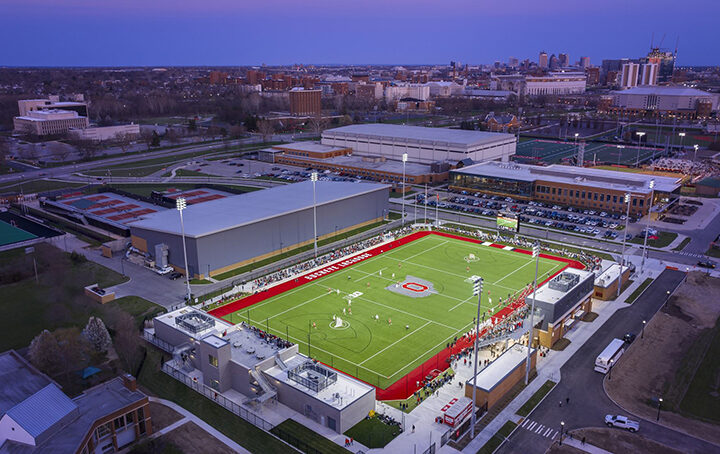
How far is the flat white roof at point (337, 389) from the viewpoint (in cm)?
3100

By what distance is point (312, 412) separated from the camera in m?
31.6

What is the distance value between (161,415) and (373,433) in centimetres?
1328

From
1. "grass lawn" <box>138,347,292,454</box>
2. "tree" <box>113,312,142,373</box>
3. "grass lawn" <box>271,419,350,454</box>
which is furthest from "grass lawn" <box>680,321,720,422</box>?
"tree" <box>113,312,142,373</box>

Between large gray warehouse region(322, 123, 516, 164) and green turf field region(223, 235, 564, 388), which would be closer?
green turf field region(223, 235, 564, 388)

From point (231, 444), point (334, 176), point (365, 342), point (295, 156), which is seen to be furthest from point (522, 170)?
point (231, 444)

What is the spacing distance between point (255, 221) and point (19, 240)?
102ft

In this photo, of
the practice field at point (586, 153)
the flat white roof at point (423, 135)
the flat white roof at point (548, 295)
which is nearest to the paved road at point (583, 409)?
the flat white roof at point (548, 295)

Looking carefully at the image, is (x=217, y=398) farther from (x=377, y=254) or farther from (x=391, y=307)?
(x=377, y=254)

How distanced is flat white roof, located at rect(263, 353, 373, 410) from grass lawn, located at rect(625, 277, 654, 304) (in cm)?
2897

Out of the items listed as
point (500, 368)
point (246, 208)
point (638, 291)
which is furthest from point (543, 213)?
point (500, 368)

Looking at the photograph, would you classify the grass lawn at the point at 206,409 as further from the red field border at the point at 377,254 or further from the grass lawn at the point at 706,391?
the grass lawn at the point at 706,391

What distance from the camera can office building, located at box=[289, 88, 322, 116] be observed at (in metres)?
189

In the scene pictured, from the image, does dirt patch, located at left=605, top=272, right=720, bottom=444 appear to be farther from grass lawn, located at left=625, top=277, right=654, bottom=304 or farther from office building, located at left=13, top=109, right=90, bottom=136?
office building, located at left=13, top=109, right=90, bottom=136

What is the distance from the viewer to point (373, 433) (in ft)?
99.6
